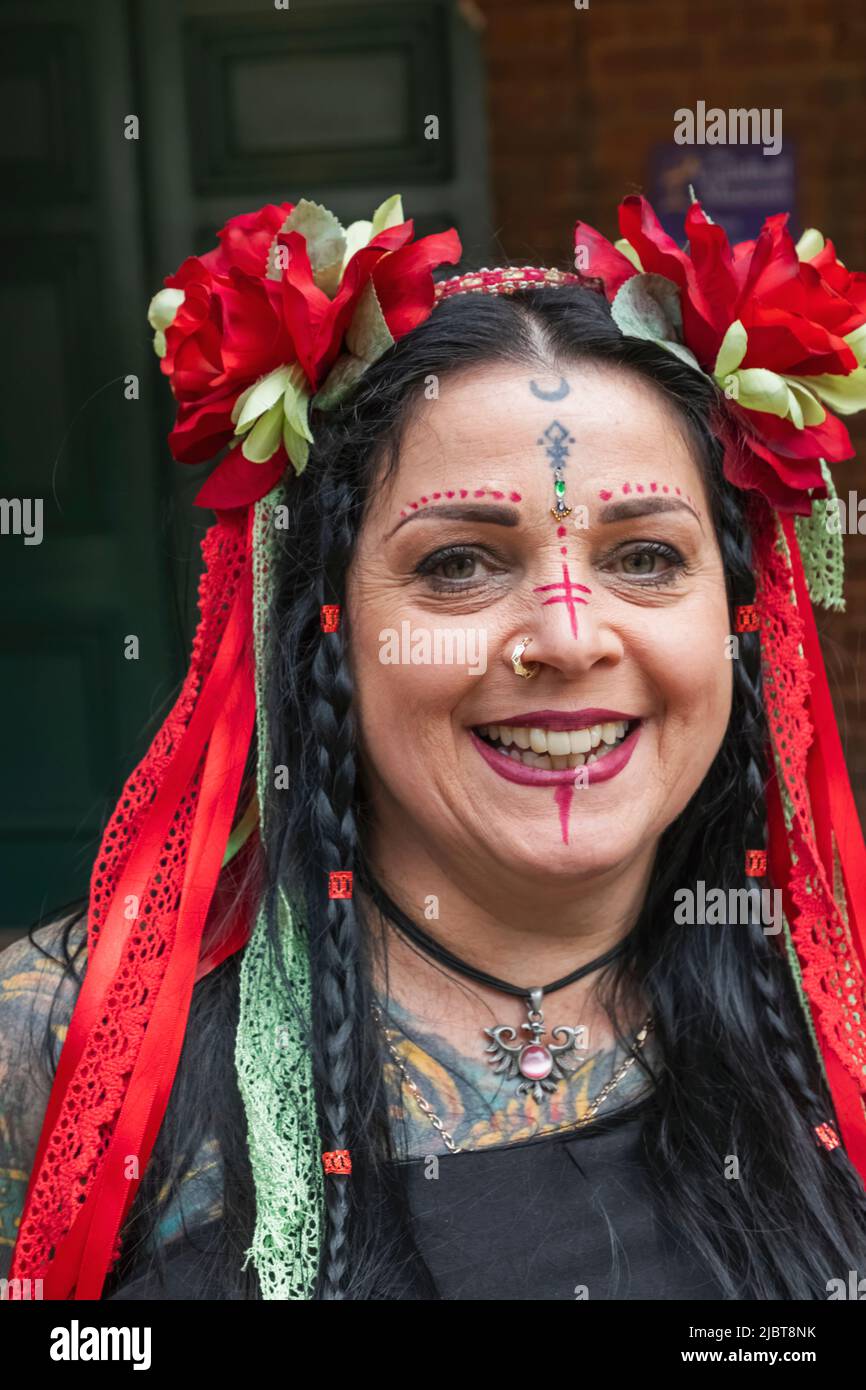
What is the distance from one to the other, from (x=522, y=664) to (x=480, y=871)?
273mm

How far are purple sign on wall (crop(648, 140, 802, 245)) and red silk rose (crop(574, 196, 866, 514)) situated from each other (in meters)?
2.19

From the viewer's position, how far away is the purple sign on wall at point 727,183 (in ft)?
13.3

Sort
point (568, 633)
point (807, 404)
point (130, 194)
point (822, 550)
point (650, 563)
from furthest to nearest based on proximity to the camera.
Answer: point (130, 194)
point (822, 550)
point (807, 404)
point (650, 563)
point (568, 633)

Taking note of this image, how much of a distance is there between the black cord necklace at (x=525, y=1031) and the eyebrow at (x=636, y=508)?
564 millimetres

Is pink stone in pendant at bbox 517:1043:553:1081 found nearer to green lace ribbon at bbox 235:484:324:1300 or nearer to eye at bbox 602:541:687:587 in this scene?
green lace ribbon at bbox 235:484:324:1300

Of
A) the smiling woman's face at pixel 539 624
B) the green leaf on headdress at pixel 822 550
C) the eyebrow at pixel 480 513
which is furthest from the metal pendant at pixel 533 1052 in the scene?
the green leaf on headdress at pixel 822 550

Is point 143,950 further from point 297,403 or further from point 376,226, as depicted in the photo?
point 376,226

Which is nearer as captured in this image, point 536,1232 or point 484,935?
point 536,1232

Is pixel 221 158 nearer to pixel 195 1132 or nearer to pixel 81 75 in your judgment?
pixel 81 75

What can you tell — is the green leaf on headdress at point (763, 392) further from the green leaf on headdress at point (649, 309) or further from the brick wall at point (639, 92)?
the brick wall at point (639, 92)

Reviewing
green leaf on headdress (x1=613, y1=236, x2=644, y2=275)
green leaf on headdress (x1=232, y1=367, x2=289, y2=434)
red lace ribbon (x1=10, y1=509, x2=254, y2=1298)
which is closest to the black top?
red lace ribbon (x1=10, y1=509, x2=254, y2=1298)

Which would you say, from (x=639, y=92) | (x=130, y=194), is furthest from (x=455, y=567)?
(x=639, y=92)

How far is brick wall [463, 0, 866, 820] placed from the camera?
400 cm

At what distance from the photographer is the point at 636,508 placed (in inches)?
71.7
